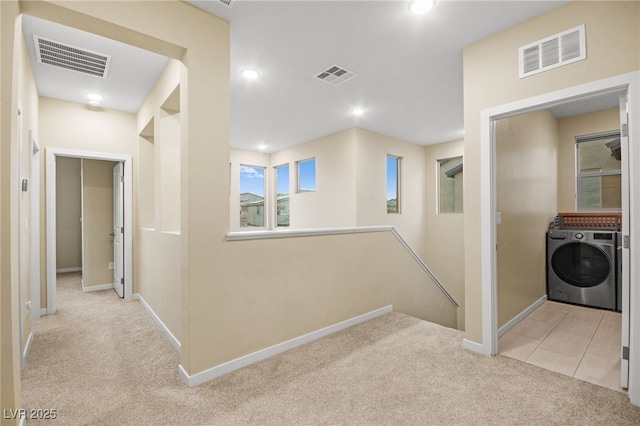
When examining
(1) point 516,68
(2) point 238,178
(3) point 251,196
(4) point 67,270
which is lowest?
(4) point 67,270

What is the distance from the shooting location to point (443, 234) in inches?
250

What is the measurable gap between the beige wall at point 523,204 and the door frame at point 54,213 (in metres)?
4.76

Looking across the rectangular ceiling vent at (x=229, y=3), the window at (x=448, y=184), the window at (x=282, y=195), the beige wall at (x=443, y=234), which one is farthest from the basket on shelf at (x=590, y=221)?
the window at (x=282, y=195)

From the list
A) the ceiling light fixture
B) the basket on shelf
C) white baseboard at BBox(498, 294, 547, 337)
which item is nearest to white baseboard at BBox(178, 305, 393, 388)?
white baseboard at BBox(498, 294, 547, 337)

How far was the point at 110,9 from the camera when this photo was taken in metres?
1.86

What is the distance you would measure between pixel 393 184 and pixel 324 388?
4.69 m

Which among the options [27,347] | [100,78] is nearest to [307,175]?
[100,78]

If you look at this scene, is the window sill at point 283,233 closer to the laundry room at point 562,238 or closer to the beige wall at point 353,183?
the laundry room at point 562,238

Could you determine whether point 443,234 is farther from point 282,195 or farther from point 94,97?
point 94,97

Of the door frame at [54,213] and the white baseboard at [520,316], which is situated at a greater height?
the door frame at [54,213]

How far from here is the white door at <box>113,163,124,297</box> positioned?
4.46m

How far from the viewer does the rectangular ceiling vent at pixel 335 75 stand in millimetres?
3189

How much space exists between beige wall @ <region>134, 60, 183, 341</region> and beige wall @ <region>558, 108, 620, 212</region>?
17.5 feet

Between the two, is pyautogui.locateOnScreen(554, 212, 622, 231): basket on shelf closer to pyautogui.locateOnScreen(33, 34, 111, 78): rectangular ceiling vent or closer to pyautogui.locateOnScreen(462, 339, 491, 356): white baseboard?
pyautogui.locateOnScreen(462, 339, 491, 356): white baseboard
